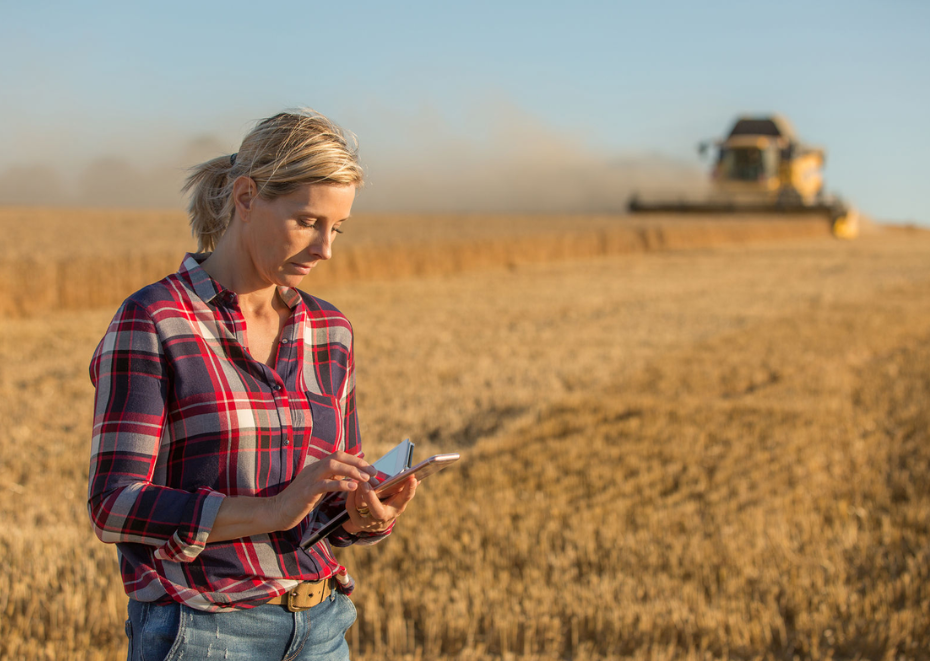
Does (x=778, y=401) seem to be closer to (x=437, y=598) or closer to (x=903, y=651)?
(x=903, y=651)

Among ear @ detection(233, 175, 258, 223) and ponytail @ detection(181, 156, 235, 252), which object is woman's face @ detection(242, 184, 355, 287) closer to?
ear @ detection(233, 175, 258, 223)

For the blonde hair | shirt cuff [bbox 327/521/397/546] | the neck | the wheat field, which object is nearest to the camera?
the blonde hair

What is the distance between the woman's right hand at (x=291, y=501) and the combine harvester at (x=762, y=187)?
129 ft

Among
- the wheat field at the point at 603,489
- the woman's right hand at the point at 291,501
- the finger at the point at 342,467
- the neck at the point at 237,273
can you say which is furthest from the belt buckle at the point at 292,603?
the wheat field at the point at 603,489

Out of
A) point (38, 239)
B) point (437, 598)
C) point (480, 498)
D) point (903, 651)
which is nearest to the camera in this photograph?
point (903, 651)

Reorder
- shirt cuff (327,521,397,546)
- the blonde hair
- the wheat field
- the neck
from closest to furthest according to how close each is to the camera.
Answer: the blonde hair → the neck → shirt cuff (327,521,397,546) → the wheat field

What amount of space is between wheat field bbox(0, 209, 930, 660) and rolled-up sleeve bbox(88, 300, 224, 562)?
1.97m

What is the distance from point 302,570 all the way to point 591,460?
13.2 ft

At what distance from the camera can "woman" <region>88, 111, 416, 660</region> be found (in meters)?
1.51

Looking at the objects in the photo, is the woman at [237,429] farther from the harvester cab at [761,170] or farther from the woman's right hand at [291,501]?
the harvester cab at [761,170]

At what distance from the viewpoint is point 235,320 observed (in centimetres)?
168

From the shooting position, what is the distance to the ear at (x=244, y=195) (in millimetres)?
1642

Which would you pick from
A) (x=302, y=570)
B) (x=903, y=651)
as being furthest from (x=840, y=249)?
(x=302, y=570)

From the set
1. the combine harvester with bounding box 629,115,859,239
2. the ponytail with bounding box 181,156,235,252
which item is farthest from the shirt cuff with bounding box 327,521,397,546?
the combine harvester with bounding box 629,115,859,239
